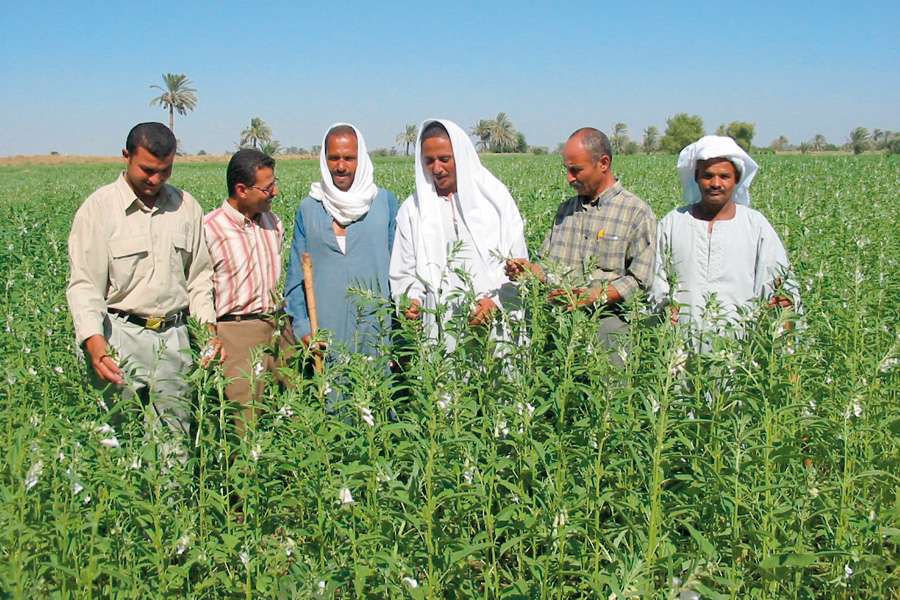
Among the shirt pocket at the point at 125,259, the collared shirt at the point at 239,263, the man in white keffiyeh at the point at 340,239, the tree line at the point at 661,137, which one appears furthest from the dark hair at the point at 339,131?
the tree line at the point at 661,137

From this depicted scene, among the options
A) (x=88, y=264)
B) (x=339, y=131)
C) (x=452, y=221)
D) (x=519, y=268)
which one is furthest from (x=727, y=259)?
(x=88, y=264)

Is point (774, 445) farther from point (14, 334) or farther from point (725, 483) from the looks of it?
point (14, 334)

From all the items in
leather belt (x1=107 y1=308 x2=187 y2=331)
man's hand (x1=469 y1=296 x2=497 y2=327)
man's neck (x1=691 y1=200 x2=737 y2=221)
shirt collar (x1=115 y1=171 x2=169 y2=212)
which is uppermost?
shirt collar (x1=115 y1=171 x2=169 y2=212)

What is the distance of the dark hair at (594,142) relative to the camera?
4.16 metres

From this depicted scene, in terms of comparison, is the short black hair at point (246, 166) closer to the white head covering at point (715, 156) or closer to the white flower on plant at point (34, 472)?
the white flower on plant at point (34, 472)

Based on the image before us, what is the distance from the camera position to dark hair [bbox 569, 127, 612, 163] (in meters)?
4.16

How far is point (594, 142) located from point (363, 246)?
1566mm

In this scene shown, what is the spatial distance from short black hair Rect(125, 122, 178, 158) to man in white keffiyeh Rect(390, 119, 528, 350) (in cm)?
142

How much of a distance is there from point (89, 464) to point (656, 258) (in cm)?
312

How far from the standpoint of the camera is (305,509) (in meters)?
2.98

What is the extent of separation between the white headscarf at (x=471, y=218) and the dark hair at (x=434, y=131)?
2cm

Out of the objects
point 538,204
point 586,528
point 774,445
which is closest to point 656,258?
point 774,445

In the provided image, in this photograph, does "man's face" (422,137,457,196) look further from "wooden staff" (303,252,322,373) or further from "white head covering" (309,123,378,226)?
"wooden staff" (303,252,322,373)

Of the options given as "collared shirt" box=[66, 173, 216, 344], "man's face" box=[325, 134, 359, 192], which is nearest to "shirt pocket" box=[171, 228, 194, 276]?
"collared shirt" box=[66, 173, 216, 344]
